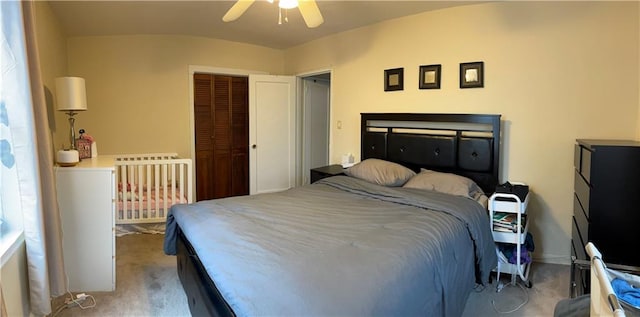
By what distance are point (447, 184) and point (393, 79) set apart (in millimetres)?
1431

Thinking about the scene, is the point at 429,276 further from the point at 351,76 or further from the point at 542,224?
the point at 351,76

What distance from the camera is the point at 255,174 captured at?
5254 millimetres

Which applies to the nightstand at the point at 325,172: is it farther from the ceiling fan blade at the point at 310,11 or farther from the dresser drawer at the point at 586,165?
the dresser drawer at the point at 586,165

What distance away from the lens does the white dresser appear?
2594 mm

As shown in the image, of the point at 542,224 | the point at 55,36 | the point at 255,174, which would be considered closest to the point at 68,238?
the point at 55,36

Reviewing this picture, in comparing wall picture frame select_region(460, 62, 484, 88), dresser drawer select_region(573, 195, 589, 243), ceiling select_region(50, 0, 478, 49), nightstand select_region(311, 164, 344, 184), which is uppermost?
ceiling select_region(50, 0, 478, 49)

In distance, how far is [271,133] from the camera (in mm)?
5328

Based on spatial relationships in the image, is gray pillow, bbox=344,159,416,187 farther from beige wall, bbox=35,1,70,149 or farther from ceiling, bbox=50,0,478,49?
beige wall, bbox=35,1,70,149

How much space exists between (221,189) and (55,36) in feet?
8.77

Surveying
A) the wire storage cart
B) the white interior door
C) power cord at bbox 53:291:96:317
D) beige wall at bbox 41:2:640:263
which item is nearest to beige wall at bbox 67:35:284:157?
beige wall at bbox 41:2:640:263

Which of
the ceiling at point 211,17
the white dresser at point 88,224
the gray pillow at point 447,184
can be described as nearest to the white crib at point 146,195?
the white dresser at point 88,224

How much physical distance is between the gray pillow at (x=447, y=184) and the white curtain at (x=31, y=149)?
2.58 meters

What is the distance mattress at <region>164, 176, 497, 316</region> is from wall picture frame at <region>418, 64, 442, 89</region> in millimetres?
1238

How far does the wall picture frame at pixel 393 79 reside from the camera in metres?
3.98
